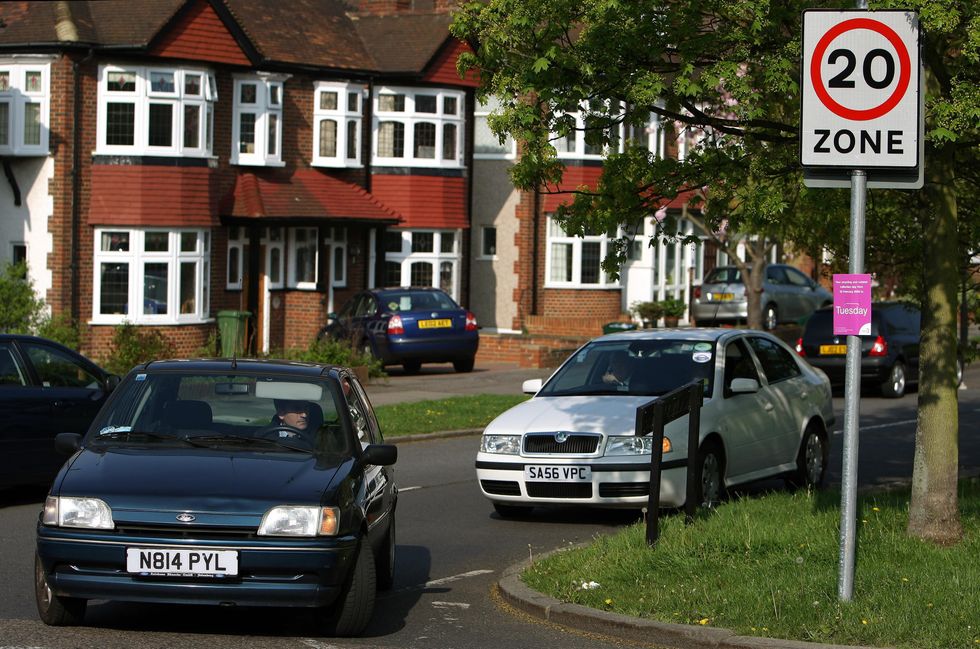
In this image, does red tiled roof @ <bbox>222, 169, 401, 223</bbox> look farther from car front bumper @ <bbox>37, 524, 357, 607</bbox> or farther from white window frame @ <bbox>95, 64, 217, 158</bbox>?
car front bumper @ <bbox>37, 524, 357, 607</bbox>

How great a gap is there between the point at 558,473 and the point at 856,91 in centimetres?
469

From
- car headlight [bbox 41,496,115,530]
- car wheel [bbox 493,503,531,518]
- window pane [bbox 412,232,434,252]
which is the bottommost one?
car wheel [bbox 493,503,531,518]

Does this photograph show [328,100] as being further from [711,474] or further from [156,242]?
[711,474]

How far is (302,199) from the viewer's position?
35.7m

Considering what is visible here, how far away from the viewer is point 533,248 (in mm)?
41750

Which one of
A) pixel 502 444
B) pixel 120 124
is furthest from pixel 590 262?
pixel 502 444

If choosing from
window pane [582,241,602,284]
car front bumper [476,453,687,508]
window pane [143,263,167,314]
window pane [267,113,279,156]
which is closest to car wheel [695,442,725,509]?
car front bumper [476,453,687,508]

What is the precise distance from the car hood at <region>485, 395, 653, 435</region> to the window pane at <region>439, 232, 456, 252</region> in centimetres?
2635

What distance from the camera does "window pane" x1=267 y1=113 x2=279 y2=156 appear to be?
35656mm

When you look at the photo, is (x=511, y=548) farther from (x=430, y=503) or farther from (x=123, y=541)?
(x=123, y=541)

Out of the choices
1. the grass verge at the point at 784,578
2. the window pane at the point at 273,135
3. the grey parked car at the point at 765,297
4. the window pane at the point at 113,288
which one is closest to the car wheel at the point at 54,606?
the grass verge at the point at 784,578

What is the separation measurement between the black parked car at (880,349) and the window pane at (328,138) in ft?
43.9

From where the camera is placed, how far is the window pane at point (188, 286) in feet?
108

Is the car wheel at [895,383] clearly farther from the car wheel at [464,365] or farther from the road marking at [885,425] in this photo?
the car wheel at [464,365]
